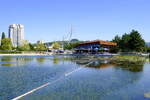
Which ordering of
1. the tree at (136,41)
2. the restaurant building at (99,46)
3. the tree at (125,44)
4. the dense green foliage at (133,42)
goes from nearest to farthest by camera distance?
the tree at (136,41) → the dense green foliage at (133,42) → the tree at (125,44) → the restaurant building at (99,46)

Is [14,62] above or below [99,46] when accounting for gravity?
below

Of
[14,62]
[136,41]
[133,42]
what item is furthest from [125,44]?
[14,62]

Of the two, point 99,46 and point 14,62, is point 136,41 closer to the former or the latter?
point 99,46

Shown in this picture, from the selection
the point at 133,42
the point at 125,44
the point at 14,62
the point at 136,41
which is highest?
the point at 136,41

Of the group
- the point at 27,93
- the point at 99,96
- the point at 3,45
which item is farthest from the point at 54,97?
the point at 3,45

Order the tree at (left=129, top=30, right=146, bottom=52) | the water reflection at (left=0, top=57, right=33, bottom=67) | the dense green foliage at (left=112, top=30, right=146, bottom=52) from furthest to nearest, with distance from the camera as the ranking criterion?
the dense green foliage at (left=112, top=30, right=146, bottom=52)
the tree at (left=129, top=30, right=146, bottom=52)
the water reflection at (left=0, top=57, right=33, bottom=67)

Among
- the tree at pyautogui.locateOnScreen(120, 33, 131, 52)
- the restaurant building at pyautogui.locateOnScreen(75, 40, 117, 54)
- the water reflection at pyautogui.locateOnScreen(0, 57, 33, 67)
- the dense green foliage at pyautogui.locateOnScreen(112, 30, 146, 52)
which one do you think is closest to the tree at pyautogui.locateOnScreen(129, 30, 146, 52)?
the dense green foliage at pyautogui.locateOnScreen(112, 30, 146, 52)

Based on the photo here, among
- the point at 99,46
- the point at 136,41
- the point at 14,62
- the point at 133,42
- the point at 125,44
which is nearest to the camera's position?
the point at 14,62

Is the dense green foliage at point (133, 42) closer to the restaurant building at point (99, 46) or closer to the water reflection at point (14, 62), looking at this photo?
the restaurant building at point (99, 46)

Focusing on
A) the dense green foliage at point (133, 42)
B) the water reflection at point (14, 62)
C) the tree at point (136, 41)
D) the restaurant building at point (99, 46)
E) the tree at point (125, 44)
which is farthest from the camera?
the restaurant building at point (99, 46)

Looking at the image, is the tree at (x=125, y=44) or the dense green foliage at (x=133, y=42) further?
the tree at (x=125, y=44)

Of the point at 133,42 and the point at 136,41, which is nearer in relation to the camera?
the point at 136,41

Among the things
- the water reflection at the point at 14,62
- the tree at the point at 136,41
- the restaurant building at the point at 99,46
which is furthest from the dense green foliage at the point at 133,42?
the water reflection at the point at 14,62

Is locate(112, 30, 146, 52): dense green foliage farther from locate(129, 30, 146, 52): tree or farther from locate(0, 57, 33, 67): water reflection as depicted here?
locate(0, 57, 33, 67): water reflection
